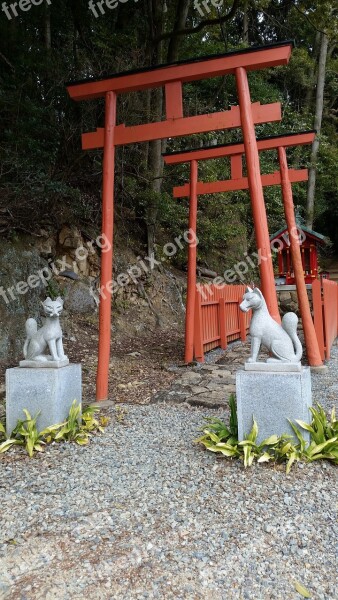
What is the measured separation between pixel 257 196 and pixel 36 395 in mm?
2869

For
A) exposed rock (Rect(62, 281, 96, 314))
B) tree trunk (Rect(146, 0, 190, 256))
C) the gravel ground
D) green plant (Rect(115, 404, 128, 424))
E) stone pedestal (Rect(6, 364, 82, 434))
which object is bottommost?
the gravel ground

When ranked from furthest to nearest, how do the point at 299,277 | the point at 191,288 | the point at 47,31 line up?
the point at 47,31 < the point at 191,288 < the point at 299,277

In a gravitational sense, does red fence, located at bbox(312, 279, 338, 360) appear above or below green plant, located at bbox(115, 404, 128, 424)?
above

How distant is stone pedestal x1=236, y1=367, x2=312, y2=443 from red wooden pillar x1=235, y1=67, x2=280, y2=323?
104 cm

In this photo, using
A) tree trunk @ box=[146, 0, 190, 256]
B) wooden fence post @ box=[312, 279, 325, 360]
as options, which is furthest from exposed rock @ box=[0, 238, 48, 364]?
wooden fence post @ box=[312, 279, 325, 360]

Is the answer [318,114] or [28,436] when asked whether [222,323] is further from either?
[318,114]

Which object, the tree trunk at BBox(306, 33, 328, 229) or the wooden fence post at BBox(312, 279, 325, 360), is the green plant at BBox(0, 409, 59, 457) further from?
the tree trunk at BBox(306, 33, 328, 229)

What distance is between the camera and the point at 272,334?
330 centimetres

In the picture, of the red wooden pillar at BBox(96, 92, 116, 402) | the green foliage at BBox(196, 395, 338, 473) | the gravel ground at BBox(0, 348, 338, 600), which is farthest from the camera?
the red wooden pillar at BBox(96, 92, 116, 402)

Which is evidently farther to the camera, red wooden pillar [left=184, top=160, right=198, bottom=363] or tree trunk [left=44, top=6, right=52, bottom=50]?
tree trunk [left=44, top=6, right=52, bottom=50]

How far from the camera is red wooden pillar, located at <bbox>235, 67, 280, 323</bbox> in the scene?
412cm

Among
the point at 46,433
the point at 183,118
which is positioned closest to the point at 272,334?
the point at 46,433

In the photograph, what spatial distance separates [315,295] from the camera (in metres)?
6.84

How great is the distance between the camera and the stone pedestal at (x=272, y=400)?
3.08 meters
